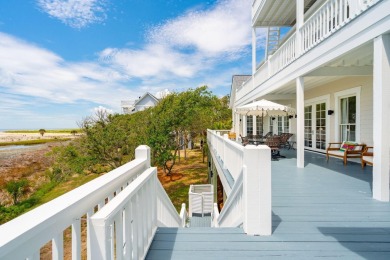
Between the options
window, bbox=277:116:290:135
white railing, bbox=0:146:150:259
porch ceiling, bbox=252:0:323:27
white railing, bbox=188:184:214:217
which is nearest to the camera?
white railing, bbox=0:146:150:259

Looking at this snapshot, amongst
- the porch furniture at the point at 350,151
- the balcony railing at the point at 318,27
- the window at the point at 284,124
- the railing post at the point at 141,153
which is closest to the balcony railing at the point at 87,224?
the railing post at the point at 141,153

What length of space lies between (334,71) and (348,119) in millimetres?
2714

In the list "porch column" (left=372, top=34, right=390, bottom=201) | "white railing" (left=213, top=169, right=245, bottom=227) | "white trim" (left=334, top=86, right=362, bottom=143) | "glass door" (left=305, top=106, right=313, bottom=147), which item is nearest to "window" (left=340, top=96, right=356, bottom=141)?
"white trim" (left=334, top=86, right=362, bottom=143)

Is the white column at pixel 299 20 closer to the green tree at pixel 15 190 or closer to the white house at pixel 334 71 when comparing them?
the white house at pixel 334 71

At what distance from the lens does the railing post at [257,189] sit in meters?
2.36

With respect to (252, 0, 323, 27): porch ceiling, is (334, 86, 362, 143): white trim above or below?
below

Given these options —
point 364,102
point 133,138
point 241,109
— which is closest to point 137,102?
point 133,138

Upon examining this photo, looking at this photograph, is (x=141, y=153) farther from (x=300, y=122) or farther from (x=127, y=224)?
(x=300, y=122)

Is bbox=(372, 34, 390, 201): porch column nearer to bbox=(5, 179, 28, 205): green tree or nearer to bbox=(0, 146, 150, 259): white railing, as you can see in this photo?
bbox=(0, 146, 150, 259): white railing

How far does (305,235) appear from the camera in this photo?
8.11 ft

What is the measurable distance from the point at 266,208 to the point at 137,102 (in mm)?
33182

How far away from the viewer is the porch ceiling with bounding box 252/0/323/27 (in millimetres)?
8880

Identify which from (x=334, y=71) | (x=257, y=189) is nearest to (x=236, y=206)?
(x=257, y=189)

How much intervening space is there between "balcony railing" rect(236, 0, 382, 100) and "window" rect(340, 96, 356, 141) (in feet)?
8.99
